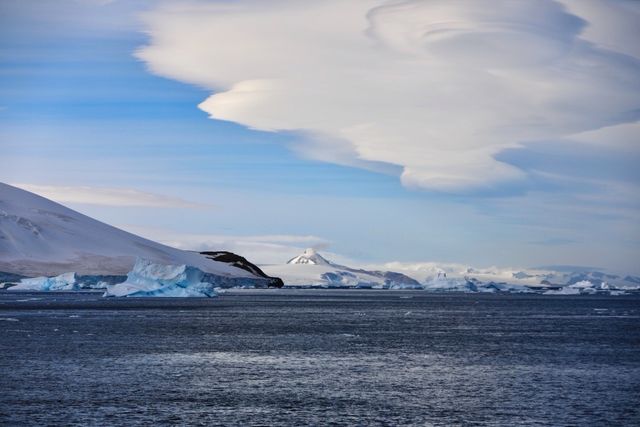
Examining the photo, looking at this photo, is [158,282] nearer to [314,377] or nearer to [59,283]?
[59,283]

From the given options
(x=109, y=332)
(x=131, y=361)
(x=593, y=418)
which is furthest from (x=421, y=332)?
(x=593, y=418)

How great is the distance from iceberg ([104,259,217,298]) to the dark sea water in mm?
66067

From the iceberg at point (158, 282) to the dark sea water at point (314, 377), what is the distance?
6607cm

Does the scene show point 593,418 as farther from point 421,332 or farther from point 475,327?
point 475,327

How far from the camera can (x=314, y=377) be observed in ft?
114

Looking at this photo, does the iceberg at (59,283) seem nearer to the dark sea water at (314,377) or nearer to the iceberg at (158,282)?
the iceberg at (158,282)

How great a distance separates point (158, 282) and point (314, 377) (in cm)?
9738

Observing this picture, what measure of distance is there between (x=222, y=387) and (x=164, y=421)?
22.5 feet

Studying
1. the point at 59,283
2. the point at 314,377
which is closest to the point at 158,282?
the point at 59,283

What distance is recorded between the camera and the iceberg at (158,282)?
12812 centimetres

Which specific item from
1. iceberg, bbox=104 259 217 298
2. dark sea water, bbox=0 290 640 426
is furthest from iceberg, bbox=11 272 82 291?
dark sea water, bbox=0 290 640 426

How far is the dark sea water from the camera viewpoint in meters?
26.2

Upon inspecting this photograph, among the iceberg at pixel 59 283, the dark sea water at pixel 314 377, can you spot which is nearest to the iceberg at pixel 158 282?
the iceberg at pixel 59 283

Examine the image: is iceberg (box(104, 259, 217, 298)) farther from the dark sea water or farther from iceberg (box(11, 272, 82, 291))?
the dark sea water
